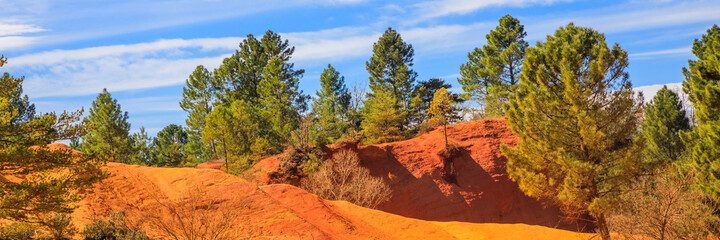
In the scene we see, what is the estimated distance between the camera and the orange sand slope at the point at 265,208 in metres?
17.0

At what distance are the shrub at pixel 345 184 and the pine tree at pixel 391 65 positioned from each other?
23897 mm

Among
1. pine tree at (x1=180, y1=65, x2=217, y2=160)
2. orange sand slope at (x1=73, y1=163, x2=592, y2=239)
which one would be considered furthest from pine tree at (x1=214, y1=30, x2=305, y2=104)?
orange sand slope at (x1=73, y1=163, x2=592, y2=239)

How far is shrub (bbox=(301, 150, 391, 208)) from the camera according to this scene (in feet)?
96.5

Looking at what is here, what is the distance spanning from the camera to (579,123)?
20.1m

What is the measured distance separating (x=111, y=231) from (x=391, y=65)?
45.1 metres

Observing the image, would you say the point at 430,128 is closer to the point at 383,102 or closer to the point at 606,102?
the point at 383,102

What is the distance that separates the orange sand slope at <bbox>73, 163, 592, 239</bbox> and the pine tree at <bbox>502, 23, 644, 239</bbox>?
2575mm

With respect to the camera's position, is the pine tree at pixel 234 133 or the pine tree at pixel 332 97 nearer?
the pine tree at pixel 234 133

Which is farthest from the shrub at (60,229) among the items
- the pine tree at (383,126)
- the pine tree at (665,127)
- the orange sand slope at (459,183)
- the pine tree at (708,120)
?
the pine tree at (665,127)

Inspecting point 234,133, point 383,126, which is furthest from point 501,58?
point 234,133

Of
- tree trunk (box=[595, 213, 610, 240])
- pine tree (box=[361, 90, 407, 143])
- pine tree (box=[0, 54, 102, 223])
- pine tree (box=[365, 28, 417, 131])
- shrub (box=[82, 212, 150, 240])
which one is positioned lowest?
tree trunk (box=[595, 213, 610, 240])

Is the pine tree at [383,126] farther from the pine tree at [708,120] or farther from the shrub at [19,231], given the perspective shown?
the shrub at [19,231]

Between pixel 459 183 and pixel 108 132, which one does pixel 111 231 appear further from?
pixel 108 132

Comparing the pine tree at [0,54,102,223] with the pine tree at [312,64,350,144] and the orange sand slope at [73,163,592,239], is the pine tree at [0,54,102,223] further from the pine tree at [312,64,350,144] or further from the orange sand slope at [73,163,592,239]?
the pine tree at [312,64,350,144]
